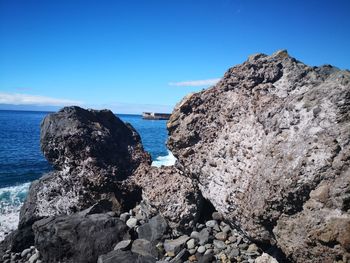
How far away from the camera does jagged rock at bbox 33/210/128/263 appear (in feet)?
30.7

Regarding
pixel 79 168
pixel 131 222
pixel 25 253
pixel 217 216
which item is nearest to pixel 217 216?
pixel 217 216

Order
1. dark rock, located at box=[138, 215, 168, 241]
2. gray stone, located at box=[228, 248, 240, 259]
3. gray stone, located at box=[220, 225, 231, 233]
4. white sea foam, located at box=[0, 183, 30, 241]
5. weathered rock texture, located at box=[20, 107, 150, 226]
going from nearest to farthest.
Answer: gray stone, located at box=[228, 248, 240, 259] < gray stone, located at box=[220, 225, 231, 233] < dark rock, located at box=[138, 215, 168, 241] < weathered rock texture, located at box=[20, 107, 150, 226] < white sea foam, located at box=[0, 183, 30, 241]

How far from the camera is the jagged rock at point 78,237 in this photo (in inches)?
368

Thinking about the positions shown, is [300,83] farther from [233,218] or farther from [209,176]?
[233,218]

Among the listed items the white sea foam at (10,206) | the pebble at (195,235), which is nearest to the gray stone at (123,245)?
the pebble at (195,235)

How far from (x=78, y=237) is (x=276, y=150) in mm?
7085

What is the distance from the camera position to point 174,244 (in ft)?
29.9

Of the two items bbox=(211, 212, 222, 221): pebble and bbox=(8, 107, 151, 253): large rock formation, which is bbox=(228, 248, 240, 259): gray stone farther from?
bbox=(8, 107, 151, 253): large rock formation

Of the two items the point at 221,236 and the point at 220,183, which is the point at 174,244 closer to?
the point at 221,236

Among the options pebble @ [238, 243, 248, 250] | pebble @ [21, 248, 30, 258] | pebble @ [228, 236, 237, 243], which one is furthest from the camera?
pebble @ [21, 248, 30, 258]

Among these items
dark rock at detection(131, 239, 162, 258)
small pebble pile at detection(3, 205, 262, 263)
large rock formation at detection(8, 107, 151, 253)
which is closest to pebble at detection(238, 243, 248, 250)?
small pebble pile at detection(3, 205, 262, 263)

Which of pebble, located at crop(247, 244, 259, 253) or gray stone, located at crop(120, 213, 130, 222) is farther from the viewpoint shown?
gray stone, located at crop(120, 213, 130, 222)

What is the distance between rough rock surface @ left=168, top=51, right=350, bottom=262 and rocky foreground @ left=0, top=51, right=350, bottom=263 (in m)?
0.03

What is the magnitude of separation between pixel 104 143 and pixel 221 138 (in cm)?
679
